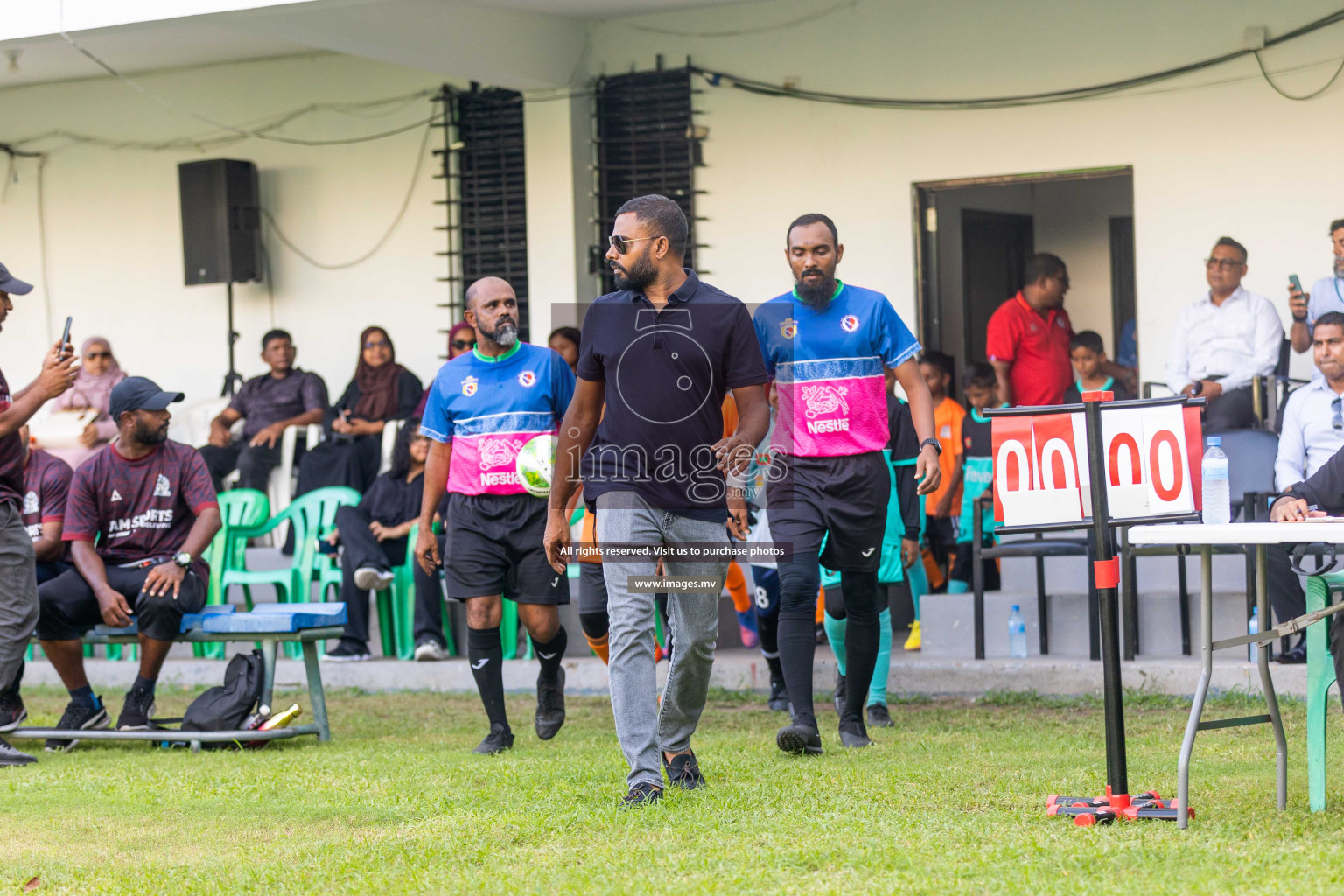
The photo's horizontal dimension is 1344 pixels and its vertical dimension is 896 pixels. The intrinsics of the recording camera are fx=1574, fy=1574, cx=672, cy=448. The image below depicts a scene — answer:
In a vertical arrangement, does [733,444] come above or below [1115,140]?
below

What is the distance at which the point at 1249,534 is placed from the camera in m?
4.27

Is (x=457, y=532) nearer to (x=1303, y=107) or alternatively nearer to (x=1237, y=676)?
(x=1237, y=676)

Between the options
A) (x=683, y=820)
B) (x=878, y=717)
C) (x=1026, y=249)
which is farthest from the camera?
(x=1026, y=249)

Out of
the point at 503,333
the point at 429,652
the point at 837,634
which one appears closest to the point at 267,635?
the point at 503,333

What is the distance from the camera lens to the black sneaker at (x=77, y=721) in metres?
7.21

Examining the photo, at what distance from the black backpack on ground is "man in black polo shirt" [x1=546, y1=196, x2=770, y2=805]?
245cm

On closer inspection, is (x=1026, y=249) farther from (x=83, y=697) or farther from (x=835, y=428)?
(x=83, y=697)

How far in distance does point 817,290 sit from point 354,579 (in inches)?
170

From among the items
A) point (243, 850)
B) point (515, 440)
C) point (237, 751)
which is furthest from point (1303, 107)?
point (243, 850)

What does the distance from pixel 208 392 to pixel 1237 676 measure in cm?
860

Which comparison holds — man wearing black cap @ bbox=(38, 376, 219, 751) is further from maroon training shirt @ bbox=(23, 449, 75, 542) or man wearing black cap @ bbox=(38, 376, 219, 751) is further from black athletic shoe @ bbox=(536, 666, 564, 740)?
black athletic shoe @ bbox=(536, 666, 564, 740)

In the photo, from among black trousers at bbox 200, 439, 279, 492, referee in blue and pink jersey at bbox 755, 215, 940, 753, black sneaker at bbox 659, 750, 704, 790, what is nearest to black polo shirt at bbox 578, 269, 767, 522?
black sneaker at bbox 659, 750, 704, 790

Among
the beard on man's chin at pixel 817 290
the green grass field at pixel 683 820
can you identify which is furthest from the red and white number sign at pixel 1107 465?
the beard on man's chin at pixel 817 290

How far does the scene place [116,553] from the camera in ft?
24.3
